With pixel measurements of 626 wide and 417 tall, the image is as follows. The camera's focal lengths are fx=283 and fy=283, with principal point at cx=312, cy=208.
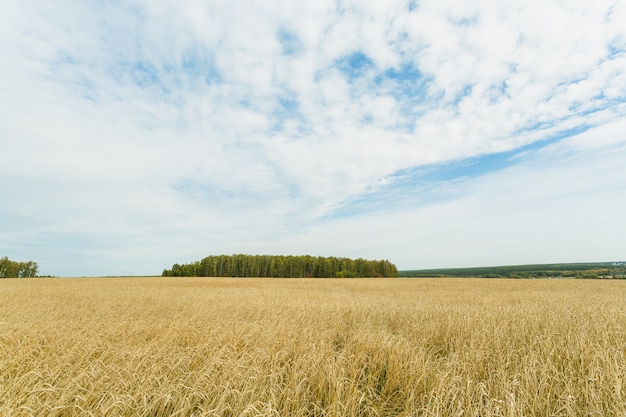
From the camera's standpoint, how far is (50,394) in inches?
133

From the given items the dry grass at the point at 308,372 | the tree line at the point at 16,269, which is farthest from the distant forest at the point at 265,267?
the dry grass at the point at 308,372

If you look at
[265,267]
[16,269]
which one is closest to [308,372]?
[265,267]

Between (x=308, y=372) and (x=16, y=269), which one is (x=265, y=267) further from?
(x=308, y=372)

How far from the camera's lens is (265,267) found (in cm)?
9662

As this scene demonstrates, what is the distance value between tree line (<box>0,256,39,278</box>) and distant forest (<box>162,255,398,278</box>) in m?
41.1

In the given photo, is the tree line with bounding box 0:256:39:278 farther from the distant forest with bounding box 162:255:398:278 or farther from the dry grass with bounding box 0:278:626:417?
the dry grass with bounding box 0:278:626:417

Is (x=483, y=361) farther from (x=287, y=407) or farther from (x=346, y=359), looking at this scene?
(x=287, y=407)

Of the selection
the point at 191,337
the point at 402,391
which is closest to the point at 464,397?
the point at 402,391

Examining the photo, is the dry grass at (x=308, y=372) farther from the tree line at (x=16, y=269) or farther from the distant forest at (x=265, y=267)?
the tree line at (x=16, y=269)

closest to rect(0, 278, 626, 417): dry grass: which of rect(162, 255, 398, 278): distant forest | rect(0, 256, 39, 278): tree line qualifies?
rect(162, 255, 398, 278): distant forest

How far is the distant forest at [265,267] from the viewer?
94.7 meters

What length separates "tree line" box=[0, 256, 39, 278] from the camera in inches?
3307

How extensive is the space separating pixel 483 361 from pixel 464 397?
225 cm

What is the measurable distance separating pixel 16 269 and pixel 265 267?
252 ft
